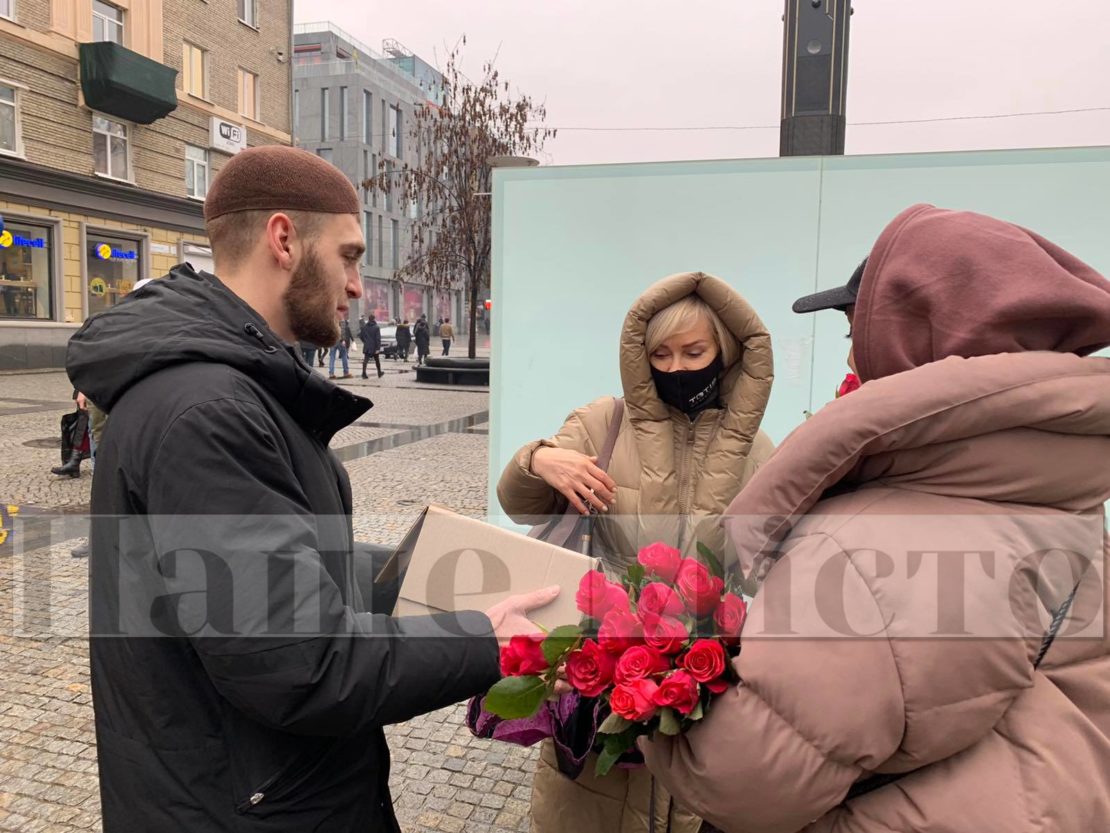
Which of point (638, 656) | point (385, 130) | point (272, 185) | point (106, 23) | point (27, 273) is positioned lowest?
point (638, 656)

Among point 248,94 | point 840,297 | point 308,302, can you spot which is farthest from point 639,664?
point 248,94

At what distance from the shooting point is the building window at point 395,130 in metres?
58.0

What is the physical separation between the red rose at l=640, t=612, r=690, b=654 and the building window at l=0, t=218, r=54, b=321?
20897 millimetres

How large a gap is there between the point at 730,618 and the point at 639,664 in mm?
164

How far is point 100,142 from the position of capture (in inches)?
781

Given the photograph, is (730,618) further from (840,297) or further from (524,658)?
(840,297)

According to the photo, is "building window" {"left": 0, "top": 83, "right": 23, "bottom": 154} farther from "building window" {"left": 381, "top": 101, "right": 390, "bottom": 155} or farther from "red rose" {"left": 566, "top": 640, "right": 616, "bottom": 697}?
"building window" {"left": 381, "top": 101, "right": 390, "bottom": 155}

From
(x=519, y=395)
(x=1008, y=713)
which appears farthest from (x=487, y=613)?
(x=519, y=395)

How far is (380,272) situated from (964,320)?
193ft

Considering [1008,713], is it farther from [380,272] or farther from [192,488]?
[380,272]

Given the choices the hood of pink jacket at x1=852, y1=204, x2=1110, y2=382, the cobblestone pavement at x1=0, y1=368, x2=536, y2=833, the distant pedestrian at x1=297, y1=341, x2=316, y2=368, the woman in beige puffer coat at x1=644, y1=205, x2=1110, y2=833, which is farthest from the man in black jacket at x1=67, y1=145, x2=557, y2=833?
the cobblestone pavement at x1=0, y1=368, x2=536, y2=833

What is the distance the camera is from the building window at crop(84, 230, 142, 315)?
19891mm

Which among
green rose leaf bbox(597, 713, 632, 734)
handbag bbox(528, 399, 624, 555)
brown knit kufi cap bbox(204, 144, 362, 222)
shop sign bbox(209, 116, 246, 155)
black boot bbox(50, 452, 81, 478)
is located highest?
shop sign bbox(209, 116, 246, 155)

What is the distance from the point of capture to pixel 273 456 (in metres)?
1.23
